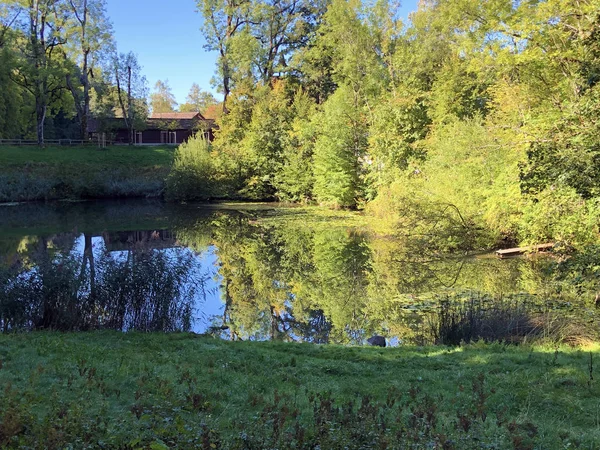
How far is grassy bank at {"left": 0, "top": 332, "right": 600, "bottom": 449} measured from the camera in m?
3.45

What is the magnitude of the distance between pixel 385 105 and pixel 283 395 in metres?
25.3

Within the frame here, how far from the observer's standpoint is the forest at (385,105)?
521 inches

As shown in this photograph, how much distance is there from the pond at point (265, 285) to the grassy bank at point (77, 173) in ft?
48.5

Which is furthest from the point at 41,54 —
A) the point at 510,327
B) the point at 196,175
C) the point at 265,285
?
the point at 510,327

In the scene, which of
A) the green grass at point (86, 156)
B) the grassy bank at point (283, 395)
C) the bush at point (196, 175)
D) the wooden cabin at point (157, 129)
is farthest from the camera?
the wooden cabin at point (157, 129)

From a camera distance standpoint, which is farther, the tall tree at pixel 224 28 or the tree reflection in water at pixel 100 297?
the tall tree at pixel 224 28

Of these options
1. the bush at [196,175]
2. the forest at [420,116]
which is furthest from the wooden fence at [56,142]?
the forest at [420,116]

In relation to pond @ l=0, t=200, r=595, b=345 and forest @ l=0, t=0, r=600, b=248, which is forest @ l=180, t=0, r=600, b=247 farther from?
pond @ l=0, t=200, r=595, b=345

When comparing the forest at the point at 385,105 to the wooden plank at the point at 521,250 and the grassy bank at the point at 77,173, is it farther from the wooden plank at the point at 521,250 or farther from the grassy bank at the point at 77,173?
the grassy bank at the point at 77,173

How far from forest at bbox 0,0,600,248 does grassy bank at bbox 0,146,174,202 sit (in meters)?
4.35

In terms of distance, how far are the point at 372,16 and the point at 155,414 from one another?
2991 cm

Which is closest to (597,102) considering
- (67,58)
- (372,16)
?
(372,16)

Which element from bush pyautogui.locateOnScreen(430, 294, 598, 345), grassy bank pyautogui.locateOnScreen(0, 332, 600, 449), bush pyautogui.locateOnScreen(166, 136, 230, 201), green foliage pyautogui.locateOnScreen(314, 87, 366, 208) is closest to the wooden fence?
bush pyautogui.locateOnScreen(166, 136, 230, 201)

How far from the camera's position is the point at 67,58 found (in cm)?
4881
